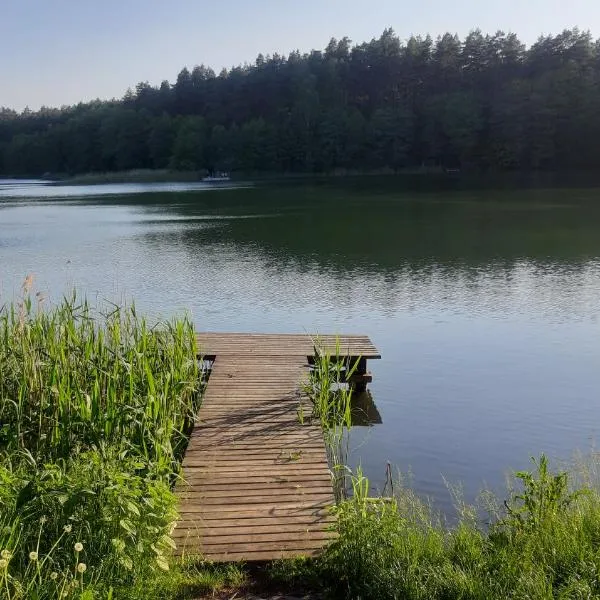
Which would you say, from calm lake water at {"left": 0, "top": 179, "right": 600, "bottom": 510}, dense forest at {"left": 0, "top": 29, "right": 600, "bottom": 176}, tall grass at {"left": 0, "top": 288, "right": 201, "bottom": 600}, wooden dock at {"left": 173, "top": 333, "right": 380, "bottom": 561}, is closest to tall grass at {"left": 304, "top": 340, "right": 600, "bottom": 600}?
wooden dock at {"left": 173, "top": 333, "right": 380, "bottom": 561}

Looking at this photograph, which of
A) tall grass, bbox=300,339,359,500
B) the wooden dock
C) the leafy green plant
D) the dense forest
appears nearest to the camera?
the leafy green plant

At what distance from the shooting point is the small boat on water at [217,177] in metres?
69.1

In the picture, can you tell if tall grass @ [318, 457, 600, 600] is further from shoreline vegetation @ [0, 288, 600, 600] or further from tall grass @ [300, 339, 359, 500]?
tall grass @ [300, 339, 359, 500]

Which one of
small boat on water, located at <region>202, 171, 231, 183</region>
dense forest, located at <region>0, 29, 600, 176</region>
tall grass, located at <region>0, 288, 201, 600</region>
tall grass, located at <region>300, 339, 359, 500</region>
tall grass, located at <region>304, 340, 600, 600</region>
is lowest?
tall grass, located at <region>300, 339, 359, 500</region>

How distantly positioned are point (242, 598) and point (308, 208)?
29.0 metres

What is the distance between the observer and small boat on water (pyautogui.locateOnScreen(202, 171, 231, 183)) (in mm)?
69062

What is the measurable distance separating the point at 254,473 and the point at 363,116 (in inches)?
2682

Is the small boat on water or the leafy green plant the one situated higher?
the small boat on water

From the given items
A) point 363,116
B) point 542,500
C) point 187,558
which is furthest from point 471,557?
point 363,116

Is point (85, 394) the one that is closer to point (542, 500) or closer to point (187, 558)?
point (187, 558)

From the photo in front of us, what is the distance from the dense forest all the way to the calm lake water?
27.4 m

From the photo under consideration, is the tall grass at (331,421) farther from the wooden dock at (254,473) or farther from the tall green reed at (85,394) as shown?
the tall green reed at (85,394)

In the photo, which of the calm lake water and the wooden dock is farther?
the calm lake water

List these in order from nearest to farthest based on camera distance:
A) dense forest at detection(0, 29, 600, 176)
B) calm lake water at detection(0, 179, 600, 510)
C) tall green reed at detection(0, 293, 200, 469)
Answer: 1. tall green reed at detection(0, 293, 200, 469)
2. calm lake water at detection(0, 179, 600, 510)
3. dense forest at detection(0, 29, 600, 176)
